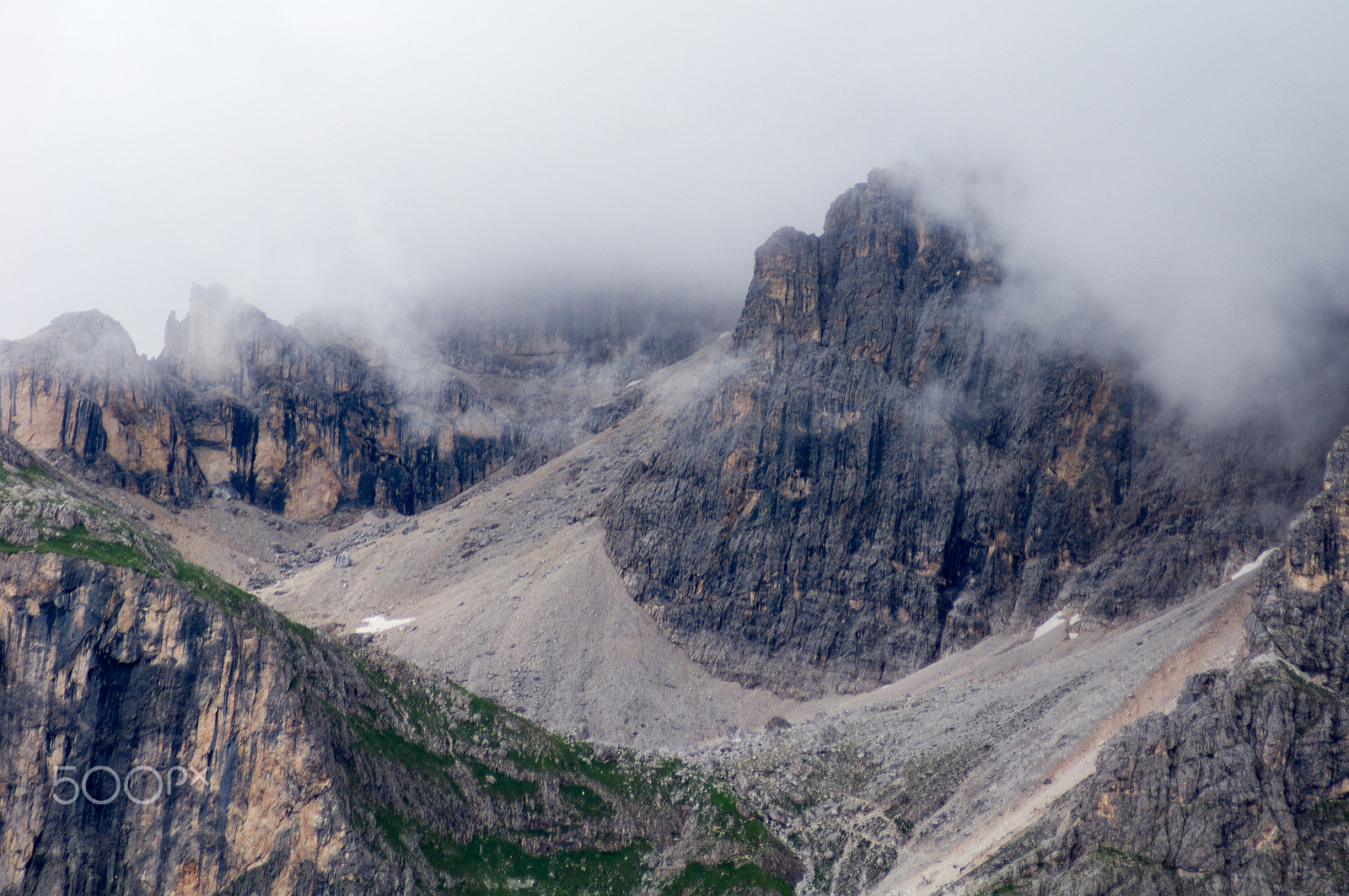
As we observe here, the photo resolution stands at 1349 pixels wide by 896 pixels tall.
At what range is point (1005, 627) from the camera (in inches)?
7416

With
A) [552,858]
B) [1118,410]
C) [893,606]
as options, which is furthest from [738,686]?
[552,858]

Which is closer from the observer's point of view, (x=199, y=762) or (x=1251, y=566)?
(x=199, y=762)

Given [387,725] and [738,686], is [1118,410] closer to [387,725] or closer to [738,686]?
[738,686]

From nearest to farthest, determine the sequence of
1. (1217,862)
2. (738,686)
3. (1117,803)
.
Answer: (1217,862) → (1117,803) → (738,686)

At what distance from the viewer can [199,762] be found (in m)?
83.9

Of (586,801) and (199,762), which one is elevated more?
(199,762)

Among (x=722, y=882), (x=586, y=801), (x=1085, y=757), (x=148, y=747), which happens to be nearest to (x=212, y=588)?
(x=148, y=747)

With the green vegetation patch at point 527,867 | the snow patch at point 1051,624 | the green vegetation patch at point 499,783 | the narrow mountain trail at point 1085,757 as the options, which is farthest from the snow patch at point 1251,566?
the green vegetation patch at point 499,783

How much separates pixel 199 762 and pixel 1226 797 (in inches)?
3028

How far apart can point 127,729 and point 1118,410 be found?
523ft

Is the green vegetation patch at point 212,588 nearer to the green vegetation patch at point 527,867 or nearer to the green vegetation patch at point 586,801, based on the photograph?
the green vegetation patch at point 527,867

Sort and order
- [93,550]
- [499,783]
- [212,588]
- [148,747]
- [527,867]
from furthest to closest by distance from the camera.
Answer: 1. [499,783]
2. [527,867]
3. [212,588]
4. [93,550]
5. [148,747]

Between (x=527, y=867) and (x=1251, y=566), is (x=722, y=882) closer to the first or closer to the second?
(x=527, y=867)

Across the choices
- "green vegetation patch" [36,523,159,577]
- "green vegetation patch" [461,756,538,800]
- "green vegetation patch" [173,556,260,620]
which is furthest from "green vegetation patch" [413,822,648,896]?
"green vegetation patch" [36,523,159,577]
